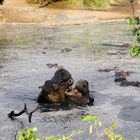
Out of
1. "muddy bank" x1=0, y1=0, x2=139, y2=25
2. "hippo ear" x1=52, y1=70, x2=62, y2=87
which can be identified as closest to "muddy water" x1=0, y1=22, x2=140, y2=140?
"hippo ear" x1=52, y1=70, x2=62, y2=87

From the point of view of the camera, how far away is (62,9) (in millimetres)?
43844

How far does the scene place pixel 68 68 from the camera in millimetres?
23094

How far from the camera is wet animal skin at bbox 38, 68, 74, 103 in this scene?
1645cm

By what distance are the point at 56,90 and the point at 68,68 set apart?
6632 mm

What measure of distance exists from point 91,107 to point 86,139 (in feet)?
11.6

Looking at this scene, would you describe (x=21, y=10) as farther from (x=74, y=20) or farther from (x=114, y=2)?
(x=114, y=2)

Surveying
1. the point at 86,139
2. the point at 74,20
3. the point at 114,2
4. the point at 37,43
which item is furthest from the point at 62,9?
the point at 86,139

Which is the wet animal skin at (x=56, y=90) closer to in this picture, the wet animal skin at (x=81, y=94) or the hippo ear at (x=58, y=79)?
the hippo ear at (x=58, y=79)

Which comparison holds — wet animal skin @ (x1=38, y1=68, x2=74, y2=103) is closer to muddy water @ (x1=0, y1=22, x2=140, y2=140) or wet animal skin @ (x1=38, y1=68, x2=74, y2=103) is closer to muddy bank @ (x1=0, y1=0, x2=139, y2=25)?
muddy water @ (x1=0, y1=22, x2=140, y2=140)

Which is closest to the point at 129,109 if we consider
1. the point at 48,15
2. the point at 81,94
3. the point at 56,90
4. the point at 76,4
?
the point at 81,94

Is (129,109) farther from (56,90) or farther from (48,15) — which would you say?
(48,15)

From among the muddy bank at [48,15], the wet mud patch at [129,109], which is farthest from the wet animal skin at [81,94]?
the muddy bank at [48,15]

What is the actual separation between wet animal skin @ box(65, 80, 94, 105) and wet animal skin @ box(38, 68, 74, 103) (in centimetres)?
25

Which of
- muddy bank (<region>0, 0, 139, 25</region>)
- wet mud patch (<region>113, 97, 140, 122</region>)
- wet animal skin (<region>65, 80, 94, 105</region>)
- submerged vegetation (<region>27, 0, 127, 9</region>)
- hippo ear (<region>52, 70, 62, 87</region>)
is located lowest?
wet mud patch (<region>113, 97, 140, 122</region>)
